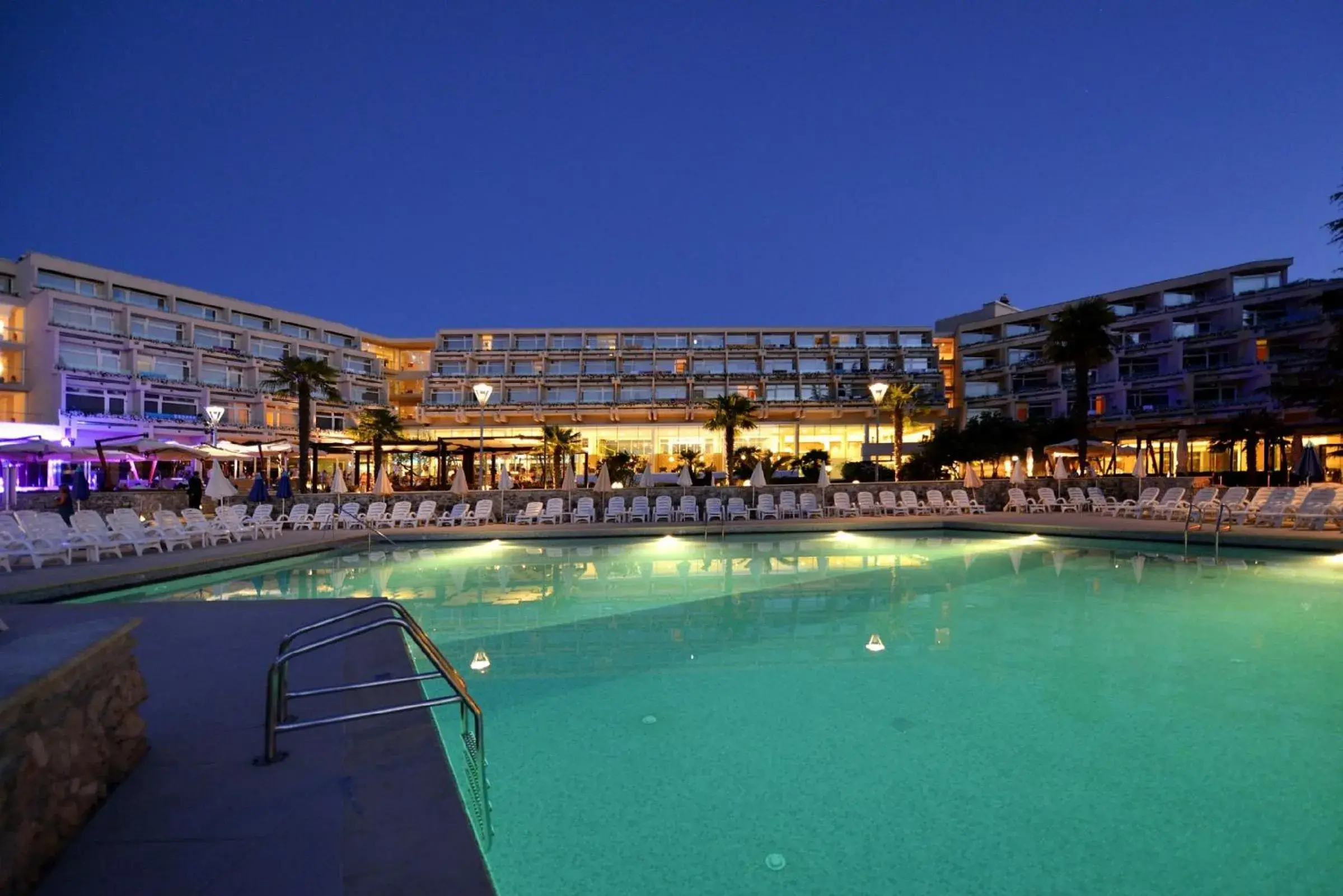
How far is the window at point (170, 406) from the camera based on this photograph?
4378cm

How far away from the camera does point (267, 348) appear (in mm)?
52938

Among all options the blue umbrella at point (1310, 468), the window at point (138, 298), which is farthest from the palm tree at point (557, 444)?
the window at point (138, 298)

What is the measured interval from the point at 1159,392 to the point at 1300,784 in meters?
48.1

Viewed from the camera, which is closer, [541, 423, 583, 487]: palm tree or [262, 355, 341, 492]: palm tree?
[262, 355, 341, 492]: palm tree

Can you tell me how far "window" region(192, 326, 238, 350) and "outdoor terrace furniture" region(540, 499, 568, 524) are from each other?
39127 millimetres

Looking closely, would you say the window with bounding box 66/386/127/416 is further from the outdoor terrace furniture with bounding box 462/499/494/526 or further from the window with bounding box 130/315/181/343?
the outdoor terrace furniture with bounding box 462/499/494/526

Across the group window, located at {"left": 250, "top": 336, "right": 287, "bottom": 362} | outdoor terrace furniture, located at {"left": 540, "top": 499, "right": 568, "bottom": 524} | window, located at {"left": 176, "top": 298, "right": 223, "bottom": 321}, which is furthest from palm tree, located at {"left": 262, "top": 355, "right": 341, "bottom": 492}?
window, located at {"left": 250, "top": 336, "right": 287, "bottom": 362}

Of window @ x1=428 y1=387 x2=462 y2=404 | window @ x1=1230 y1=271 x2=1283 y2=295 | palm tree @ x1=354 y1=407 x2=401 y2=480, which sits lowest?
palm tree @ x1=354 y1=407 x2=401 y2=480

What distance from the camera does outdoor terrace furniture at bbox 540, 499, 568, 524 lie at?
2067 cm

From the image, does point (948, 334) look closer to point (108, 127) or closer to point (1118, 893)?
point (1118, 893)

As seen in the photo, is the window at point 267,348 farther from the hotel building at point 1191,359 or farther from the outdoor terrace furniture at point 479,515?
the hotel building at point 1191,359

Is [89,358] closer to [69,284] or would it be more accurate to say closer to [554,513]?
[69,284]

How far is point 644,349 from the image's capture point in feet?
192

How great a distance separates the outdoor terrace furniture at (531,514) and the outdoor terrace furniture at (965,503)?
12346 millimetres
